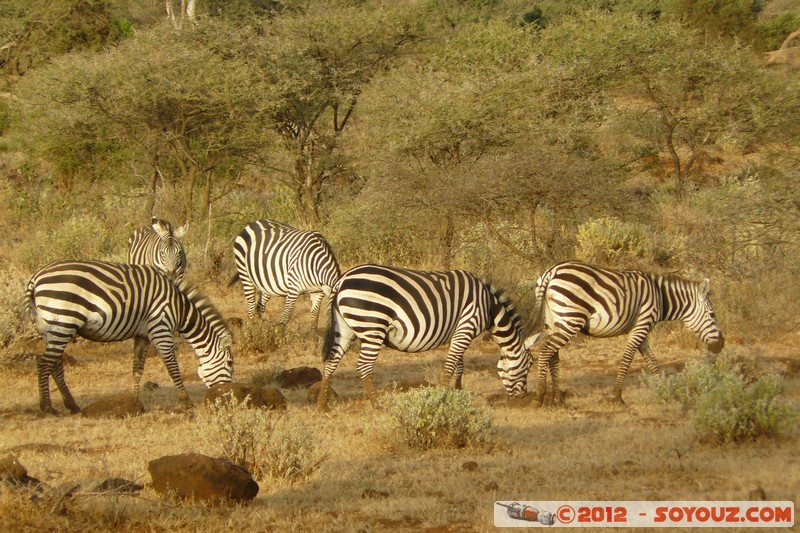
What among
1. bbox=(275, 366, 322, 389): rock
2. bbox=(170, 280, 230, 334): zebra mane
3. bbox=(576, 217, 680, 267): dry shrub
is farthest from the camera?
bbox=(576, 217, 680, 267): dry shrub

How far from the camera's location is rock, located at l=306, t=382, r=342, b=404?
9672 mm

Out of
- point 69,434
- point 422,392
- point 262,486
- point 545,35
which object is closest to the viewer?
point 262,486

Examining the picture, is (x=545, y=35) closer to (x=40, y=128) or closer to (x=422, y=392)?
(x=40, y=128)

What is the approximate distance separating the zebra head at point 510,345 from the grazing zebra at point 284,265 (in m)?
4.10

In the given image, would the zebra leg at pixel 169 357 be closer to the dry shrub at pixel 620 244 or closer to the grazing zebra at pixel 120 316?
the grazing zebra at pixel 120 316

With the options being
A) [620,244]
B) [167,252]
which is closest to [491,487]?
[167,252]

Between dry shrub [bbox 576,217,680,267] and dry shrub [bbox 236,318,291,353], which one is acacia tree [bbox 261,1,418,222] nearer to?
dry shrub [bbox 576,217,680,267]

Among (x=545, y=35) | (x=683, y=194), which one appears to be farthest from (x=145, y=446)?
(x=545, y=35)

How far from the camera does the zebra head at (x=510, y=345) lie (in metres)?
9.55

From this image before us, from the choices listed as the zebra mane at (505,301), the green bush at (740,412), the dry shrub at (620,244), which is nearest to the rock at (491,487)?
the green bush at (740,412)

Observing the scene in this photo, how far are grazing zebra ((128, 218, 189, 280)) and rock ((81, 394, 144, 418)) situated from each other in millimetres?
4571

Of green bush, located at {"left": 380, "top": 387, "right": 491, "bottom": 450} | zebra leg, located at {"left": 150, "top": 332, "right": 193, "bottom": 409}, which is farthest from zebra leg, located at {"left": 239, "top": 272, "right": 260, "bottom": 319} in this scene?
green bush, located at {"left": 380, "top": 387, "right": 491, "bottom": 450}

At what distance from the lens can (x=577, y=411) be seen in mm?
9195

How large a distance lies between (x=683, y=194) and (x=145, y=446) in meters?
16.8
